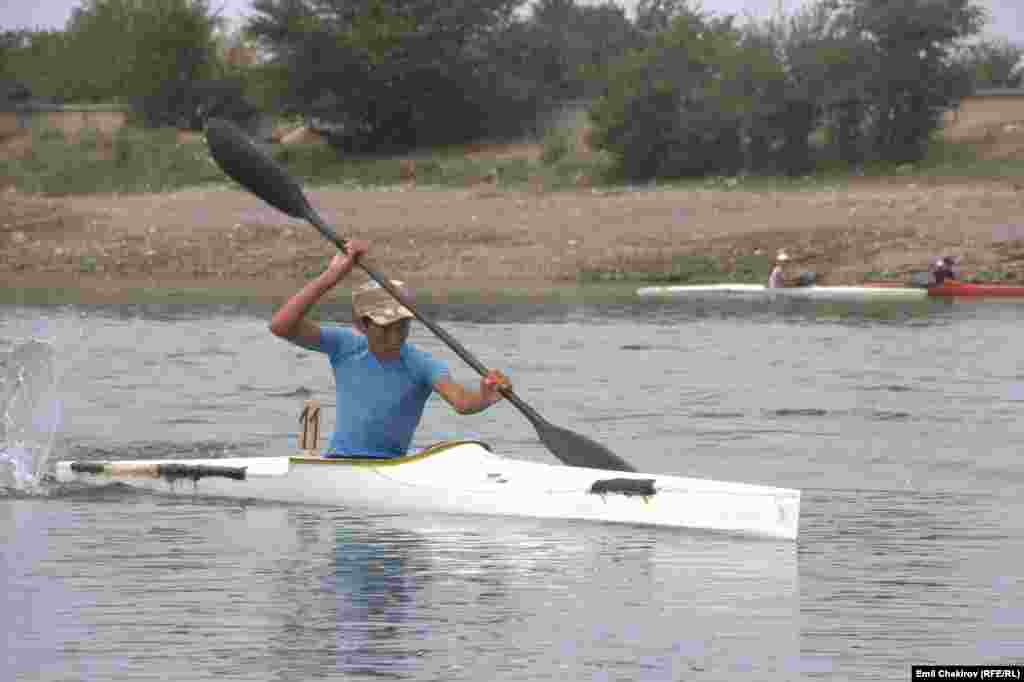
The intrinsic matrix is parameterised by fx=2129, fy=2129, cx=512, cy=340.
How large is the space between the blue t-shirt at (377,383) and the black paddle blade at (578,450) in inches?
37.8

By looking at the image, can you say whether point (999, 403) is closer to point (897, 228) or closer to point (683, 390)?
point (683, 390)

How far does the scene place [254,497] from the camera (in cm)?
1249

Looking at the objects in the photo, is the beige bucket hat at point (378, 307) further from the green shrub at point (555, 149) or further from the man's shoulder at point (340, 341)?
the green shrub at point (555, 149)

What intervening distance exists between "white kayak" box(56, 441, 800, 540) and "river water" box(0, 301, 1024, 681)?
0.33 ft

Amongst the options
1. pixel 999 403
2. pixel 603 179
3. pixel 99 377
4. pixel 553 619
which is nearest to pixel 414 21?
pixel 603 179

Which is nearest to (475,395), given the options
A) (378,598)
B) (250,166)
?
(378,598)

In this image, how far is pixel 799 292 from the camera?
32344 millimetres

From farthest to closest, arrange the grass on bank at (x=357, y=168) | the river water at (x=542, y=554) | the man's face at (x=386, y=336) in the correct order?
the grass on bank at (x=357, y=168) < the man's face at (x=386, y=336) < the river water at (x=542, y=554)

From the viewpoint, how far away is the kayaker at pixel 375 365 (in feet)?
37.0

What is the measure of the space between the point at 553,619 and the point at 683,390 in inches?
425

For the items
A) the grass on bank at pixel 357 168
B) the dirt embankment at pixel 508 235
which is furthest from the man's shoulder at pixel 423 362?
the grass on bank at pixel 357 168

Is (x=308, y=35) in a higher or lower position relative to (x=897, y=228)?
higher

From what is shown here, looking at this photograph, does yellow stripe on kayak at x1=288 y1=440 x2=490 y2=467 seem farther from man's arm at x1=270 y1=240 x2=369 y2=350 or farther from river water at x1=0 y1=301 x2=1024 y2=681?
man's arm at x1=270 y1=240 x2=369 y2=350

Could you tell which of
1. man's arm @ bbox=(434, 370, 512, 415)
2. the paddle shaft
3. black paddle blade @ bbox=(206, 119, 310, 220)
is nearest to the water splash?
black paddle blade @ bbox=(206, 119, 310, 220)
